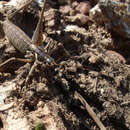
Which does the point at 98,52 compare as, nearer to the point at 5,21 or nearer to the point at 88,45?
the point at 88,45

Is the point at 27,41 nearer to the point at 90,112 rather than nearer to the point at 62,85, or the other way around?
the point at 62,85

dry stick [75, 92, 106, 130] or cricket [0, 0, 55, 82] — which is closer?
dry stick [75, 92, 106, 130]

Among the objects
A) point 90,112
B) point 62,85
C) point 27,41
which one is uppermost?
point 27,41

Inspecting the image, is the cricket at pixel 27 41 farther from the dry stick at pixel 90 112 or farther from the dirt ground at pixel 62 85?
the dry stick at pixel 90 112

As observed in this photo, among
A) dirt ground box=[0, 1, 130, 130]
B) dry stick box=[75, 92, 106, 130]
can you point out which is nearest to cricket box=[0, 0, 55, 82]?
dirt ground box=[0, 1, 130, 130]

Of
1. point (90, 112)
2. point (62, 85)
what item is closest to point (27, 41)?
point (62, 85)

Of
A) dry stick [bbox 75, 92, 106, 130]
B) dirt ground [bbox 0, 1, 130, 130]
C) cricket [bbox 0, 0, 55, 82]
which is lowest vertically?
dry stick [bbox 75, 92, 106, 130]

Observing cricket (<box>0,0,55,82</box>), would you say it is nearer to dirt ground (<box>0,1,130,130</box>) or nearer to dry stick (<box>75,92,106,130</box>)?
dirt ground (<box>0,1,130,130</box>)

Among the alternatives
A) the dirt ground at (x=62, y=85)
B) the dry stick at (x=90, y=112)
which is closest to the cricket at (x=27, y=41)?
the dirt ground at (x=62, y=85)
